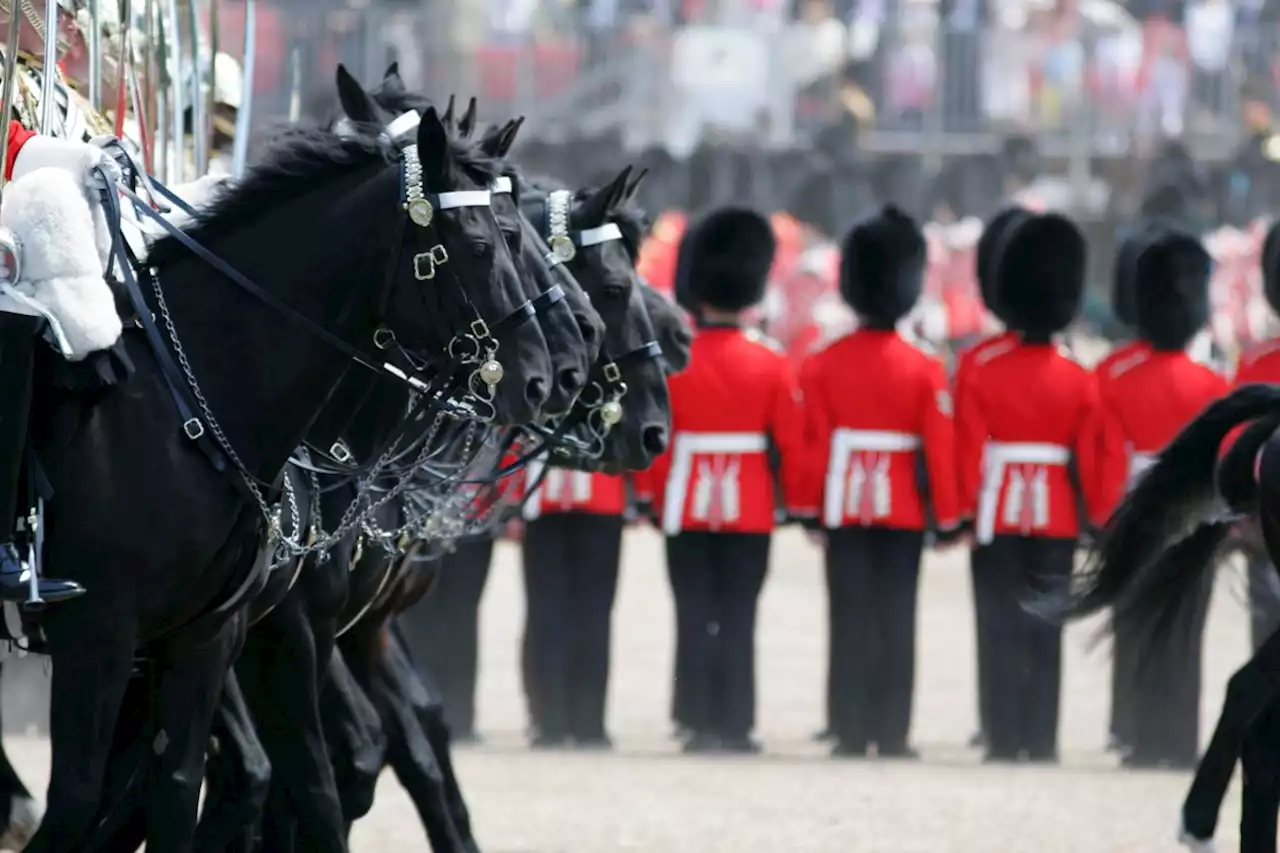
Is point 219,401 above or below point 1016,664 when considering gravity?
above

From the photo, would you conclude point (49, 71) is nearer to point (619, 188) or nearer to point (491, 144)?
point (491, 144)

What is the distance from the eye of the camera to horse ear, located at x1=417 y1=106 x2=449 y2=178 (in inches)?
219

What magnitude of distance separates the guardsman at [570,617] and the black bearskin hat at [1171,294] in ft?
6.34

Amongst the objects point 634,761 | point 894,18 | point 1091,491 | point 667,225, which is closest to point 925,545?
point 1091,491

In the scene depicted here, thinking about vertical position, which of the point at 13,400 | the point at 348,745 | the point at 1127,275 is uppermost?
the point at 1127,275

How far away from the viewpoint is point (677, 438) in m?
10.4

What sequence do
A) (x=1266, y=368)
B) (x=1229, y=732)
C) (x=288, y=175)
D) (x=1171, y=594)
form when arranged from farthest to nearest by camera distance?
(x=1266, y=368)
(x=1171, y=594)
(x=1229, y=732)
(x=288, y=175)

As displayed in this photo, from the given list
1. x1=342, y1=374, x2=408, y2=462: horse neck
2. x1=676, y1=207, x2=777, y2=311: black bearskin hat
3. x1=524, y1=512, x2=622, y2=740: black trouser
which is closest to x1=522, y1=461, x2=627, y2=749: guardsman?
x1=524, y1=512, x2=622, y2=740: black trouser

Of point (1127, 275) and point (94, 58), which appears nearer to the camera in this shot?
point (94, 58)

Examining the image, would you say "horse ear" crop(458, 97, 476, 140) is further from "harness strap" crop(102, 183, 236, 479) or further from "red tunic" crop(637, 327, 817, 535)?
"red tunic" crop(637, 327, 817, 535)

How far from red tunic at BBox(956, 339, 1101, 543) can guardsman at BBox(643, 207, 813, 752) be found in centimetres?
59

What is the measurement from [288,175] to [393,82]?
1.09 metres

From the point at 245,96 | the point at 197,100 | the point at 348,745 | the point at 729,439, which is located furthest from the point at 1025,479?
the point at 348,745

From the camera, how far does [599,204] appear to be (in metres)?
7.60
